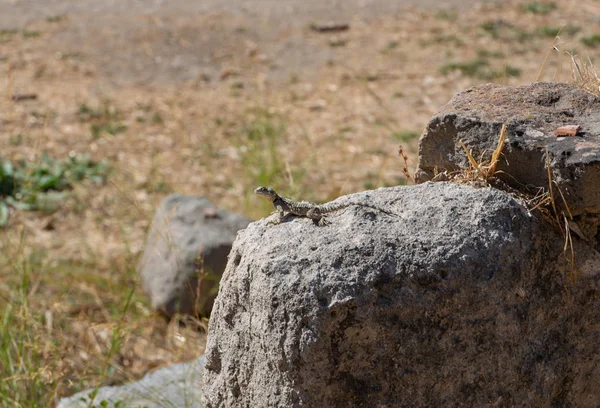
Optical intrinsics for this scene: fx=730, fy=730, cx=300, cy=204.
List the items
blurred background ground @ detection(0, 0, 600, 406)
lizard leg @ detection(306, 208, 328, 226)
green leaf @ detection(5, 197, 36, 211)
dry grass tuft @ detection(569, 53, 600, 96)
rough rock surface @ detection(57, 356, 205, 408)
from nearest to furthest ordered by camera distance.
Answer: lizard leg @ detection(306, 208, 328, 226) < dry grass tuft @ detection(569, 53, 600, 96) < rough rock surface @ detection(57, 356, 205, 408) < blurred background ground @ detection(0, 0, 600, 406) < green leaf @ detection(5, 197, 36, 211)

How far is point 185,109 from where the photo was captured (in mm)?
7238

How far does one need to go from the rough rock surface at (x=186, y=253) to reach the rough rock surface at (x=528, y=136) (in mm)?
2226

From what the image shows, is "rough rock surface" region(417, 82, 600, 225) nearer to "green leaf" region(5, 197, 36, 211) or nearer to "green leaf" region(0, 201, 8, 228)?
"green leaf" region(0, 201, 8, 228)

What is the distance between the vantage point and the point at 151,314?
14.9 ft

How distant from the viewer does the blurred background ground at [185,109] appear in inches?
178

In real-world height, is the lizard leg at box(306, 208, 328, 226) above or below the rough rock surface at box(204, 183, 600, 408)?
above

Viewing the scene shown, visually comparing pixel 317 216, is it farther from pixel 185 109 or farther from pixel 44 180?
pixel 185 109

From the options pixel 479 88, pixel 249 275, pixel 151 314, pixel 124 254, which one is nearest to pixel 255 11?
pixel 124 254

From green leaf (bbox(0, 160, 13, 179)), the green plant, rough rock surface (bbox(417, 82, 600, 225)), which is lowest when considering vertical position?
the green plant

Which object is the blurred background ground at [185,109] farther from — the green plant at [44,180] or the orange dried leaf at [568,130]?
the orange dried leaf at [568,130]

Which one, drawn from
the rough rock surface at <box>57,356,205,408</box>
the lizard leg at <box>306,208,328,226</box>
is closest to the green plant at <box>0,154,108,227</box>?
the rough rock surface at <box>57,356,205,408</box>

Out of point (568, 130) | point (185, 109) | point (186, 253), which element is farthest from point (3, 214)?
point (568, 130)

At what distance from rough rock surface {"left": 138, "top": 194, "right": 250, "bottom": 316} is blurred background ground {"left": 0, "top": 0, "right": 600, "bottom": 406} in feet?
0.55

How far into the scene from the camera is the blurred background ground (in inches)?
178
